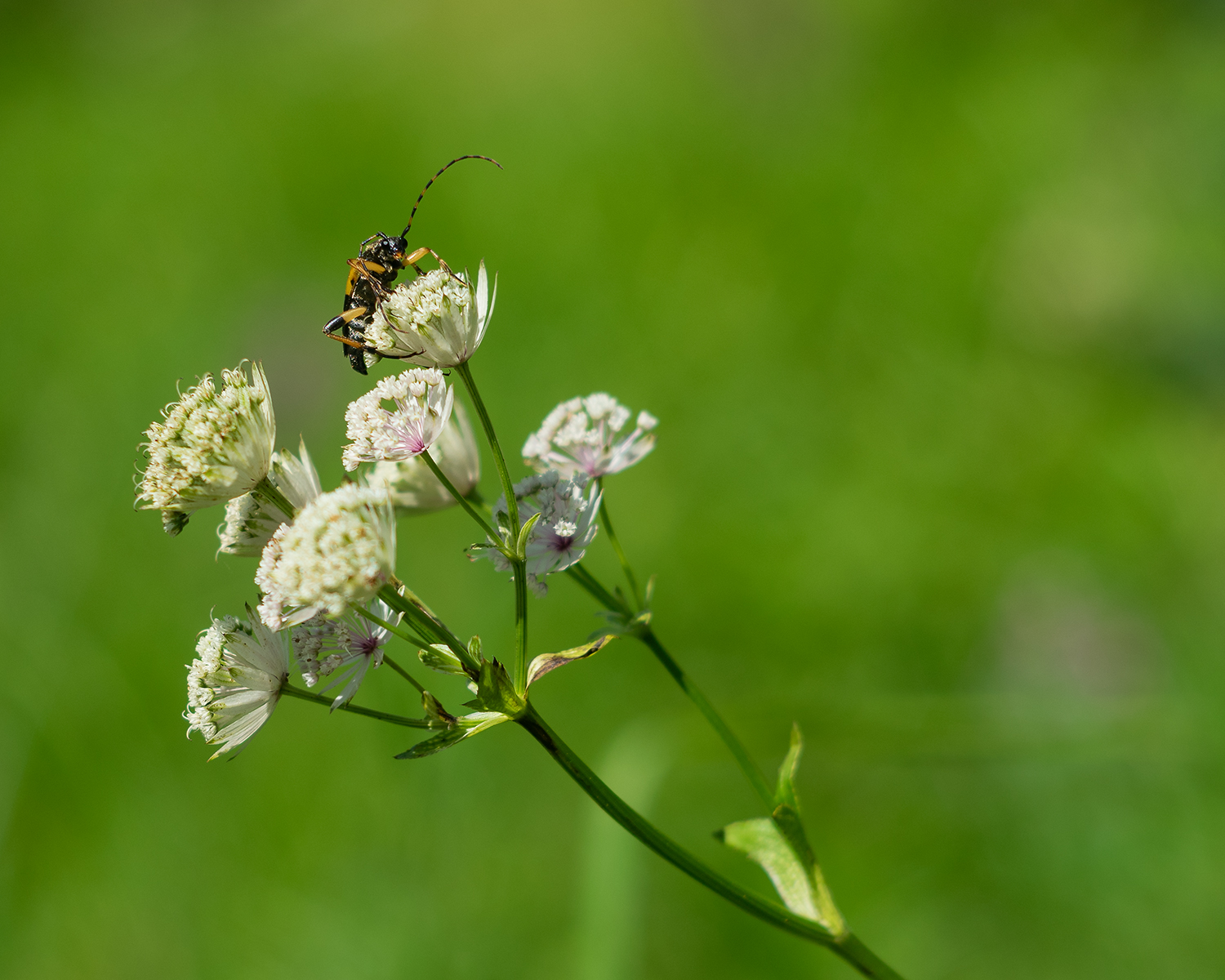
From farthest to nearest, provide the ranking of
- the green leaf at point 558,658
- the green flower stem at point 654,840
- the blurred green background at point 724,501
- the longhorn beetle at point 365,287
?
the blurred green background at point 724,501 < the longhorn beetle at point 365,287 < the green leaf at point 558,658 < the green flower stem at point 654,840

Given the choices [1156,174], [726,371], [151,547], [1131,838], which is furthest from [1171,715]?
[151,547]

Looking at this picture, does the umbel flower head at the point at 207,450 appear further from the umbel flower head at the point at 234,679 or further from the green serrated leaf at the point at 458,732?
the green serrated leaf at the point at 458,732

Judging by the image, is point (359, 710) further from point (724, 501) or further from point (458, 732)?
point (724, 501)

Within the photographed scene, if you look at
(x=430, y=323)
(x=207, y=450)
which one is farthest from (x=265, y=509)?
(x=430, y=323)

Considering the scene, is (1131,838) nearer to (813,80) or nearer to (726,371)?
(726,371)

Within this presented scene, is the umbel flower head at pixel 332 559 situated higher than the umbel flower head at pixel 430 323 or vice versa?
the umbel flower head at pixel 430 323

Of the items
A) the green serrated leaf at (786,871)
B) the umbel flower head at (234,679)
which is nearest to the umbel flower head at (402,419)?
the umbel flower head at (234,679)
